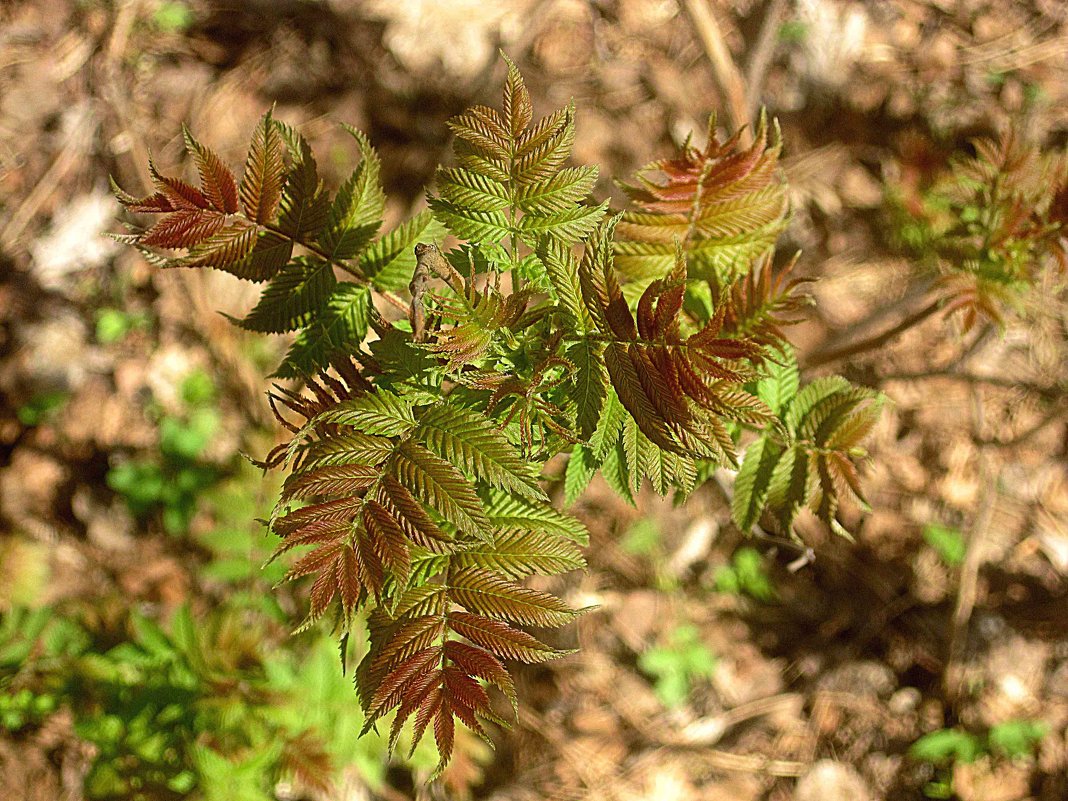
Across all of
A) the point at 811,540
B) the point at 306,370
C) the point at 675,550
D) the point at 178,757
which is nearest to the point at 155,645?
the point at 178,757

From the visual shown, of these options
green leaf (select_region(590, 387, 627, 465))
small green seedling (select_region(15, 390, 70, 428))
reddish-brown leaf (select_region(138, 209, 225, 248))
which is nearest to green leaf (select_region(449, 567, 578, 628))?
green leaf (select_region(590, 387, 627, 465))

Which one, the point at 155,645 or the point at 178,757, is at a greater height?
the point at 155,645

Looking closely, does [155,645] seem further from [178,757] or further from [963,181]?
[963,181]

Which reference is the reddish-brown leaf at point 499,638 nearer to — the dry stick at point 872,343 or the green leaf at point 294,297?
the green leaf at point 294,297

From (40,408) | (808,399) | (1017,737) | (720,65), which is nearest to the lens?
(808,399)

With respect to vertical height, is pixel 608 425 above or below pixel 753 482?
above

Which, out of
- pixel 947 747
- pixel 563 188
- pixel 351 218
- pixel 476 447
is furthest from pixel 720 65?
pixel 947 747

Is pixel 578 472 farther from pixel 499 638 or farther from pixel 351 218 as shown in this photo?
pixel 351 218
